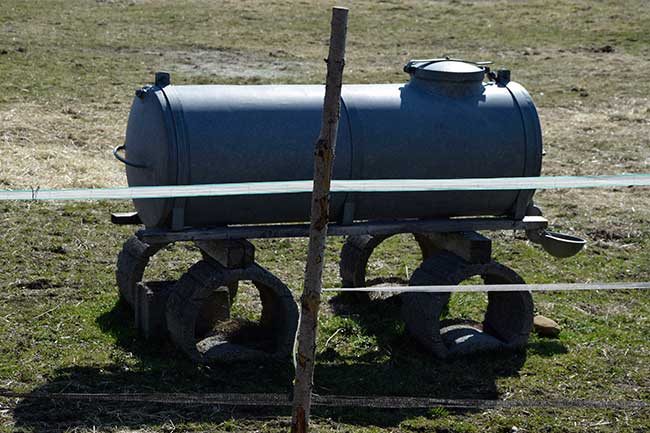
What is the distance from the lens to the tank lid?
277 inches

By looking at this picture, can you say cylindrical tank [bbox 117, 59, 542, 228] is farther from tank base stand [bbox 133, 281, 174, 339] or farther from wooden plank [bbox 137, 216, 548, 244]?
tank base stand [bbox 133, 281, 174, 339]

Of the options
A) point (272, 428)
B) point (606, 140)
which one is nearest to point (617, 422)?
point (272, 428)

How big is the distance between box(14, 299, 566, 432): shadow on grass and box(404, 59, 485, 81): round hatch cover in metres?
1.68

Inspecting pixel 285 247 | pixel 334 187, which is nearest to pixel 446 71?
pixel 334 187

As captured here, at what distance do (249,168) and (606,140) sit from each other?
23.8 ft

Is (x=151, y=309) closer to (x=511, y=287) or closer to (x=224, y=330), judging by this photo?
(x=224, y=330)

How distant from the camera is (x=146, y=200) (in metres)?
6.76

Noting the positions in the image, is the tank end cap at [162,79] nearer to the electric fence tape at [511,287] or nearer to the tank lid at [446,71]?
the tank lid at [446,71]

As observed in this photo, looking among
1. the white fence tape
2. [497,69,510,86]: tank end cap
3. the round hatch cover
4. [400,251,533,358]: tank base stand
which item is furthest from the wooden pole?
[497,69,510,86]: tank end cap

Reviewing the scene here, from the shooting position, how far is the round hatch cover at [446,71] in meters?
7.03

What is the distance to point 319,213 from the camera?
4.37 meters

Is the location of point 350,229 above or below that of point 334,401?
above

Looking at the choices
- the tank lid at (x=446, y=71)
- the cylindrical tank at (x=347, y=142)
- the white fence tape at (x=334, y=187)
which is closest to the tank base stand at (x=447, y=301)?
the cylindrical tank at (x=347, y=142)

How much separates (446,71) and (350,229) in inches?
46.0
